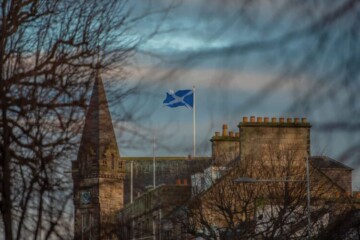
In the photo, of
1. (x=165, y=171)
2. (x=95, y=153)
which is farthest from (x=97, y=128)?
(x=165, y=171)

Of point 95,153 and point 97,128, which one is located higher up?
point 97,128

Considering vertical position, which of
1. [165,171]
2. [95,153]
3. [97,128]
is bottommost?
[95,153]

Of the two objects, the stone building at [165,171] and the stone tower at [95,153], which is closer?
the stone building at [165,171]

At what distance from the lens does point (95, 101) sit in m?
13.9

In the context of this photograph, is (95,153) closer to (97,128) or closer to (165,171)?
(97,128)

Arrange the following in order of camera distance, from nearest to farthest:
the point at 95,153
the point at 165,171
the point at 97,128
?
the point at 97,128
the point at 95,153
the point at 165,171

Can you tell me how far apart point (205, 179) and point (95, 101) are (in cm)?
5079

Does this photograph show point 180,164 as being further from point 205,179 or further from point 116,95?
point 116,95

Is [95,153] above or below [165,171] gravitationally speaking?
below

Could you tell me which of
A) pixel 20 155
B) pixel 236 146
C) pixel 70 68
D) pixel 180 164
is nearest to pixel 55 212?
pixel 20 155

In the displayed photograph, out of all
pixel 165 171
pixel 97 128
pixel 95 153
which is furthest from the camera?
pixel 165 171

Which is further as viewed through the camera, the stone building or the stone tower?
the stone tower

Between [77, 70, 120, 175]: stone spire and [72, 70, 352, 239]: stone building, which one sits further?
[77, 70, 120, 175]: stone spire

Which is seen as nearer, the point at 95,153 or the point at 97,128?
the point at 97,128
